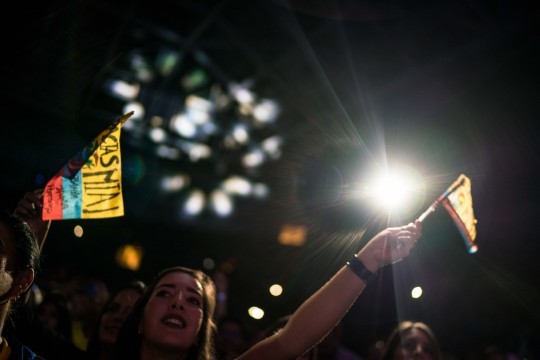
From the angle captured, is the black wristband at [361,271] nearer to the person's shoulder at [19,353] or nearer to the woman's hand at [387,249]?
the woman's hand at [387,249]

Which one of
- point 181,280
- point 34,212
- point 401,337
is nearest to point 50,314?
point 34,212

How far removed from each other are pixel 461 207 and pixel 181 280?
5.19ft

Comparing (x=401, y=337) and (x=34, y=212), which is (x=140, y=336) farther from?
(x=401, y=337)

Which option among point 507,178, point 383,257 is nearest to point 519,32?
point 507,178

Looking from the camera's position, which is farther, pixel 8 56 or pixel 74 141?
pixel 74 141

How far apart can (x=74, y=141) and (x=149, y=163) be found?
246 centimetres

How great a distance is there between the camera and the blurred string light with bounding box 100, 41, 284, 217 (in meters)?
9.97

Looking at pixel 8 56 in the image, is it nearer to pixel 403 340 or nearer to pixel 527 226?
pixel 403 340

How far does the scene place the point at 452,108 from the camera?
644 centimetres

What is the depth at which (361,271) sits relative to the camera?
2.03 m

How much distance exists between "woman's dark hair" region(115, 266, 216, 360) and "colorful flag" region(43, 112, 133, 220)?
477 mm

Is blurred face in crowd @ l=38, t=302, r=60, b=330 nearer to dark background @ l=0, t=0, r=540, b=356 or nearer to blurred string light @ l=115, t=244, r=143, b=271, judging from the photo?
dark background @ l=0, t=0, r=540, b=356

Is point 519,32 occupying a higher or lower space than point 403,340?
higher

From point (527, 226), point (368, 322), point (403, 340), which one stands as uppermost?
point (527, 226)
